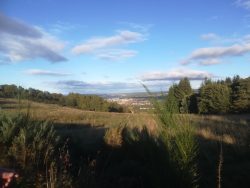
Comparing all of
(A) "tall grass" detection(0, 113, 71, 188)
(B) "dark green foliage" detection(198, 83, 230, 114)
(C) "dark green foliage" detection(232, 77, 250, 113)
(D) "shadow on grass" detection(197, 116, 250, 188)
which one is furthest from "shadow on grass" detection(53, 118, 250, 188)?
(B) "dark green foliage" detection(198, 83, 230, 114)

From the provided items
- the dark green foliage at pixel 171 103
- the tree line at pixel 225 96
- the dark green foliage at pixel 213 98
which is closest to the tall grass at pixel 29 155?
the dark green foliage at pixel 171 103

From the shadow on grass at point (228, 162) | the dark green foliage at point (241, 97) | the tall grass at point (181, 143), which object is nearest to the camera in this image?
the tall grass at point (181, 143)

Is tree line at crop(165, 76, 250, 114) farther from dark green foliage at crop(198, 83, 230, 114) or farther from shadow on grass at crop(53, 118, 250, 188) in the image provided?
shadow on grass at crop(53, 118, 250, 188)

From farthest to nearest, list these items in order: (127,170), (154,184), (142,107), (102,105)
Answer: (102,105) → (127,170) → (142,107) → (154,184)

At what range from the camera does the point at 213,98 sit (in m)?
60.0

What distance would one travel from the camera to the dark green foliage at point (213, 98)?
57812 millimetres

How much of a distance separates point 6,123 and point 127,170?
315cm

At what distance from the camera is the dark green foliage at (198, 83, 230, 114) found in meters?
57.8

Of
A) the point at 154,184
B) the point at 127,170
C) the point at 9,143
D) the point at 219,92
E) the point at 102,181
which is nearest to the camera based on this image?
the point at 154,184

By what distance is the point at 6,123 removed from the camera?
10.8m

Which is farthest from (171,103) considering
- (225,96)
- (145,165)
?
(225,96)

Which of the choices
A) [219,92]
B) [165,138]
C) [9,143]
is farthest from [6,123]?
[219,92]

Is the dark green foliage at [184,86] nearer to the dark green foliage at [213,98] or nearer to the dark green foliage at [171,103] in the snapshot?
the dark green foliage at [171,103]

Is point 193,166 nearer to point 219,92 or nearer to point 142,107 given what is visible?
point 142,107
